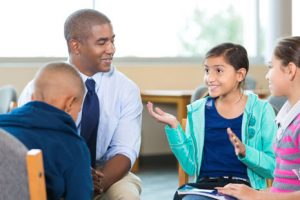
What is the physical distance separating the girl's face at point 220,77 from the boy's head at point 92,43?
43 centimetres

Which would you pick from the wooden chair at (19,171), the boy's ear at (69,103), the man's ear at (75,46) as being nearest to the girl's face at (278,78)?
the boy's ear at (69,103)

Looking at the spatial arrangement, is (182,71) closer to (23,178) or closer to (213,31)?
(213,31)

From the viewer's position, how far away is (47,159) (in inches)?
69.7

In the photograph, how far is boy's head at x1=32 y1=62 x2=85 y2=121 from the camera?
1890 millimetres

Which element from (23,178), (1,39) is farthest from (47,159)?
(1,39)

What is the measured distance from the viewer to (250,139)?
2.46m

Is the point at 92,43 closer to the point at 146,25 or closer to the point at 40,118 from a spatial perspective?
the point at 40,118

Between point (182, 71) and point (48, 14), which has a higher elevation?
point (48, 14)

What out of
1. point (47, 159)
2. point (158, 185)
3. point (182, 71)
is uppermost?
point (47, 159)

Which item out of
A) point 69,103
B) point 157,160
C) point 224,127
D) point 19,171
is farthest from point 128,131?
point 157,160

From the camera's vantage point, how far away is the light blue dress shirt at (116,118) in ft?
8.30

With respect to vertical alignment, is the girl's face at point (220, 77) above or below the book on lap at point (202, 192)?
above

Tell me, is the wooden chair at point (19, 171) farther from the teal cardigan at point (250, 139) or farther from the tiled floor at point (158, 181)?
the tiled floor at point (158, 181)

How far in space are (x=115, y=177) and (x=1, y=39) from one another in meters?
3.60
